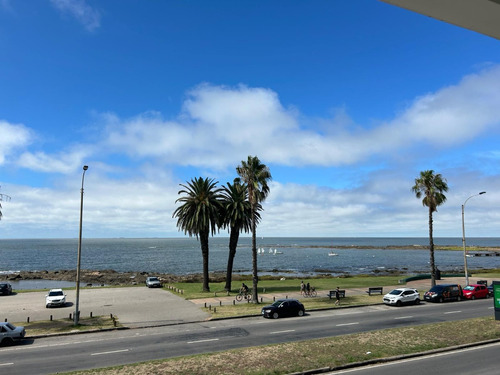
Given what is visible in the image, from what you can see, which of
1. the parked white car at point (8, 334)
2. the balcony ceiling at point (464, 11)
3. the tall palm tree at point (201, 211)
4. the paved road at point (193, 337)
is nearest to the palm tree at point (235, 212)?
the tall palm tree at point (201, 211)

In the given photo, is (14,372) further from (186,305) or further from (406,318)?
(406,318)

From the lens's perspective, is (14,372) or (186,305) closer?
(14,372)

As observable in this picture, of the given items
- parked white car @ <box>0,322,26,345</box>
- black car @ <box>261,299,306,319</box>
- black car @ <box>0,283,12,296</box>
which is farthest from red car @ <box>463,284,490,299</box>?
black car @ <box>0,283,12,296</box>

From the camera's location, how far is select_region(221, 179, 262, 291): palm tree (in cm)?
4712

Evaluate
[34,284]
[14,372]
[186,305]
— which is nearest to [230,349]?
[14,372]

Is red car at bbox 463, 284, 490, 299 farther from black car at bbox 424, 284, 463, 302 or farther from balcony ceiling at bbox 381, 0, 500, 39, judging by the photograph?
balcony ceiling at bbox 381, 0, 500, 39

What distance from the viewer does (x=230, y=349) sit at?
65.3 ft

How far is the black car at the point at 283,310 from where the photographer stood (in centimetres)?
3011

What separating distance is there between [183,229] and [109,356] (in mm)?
29312

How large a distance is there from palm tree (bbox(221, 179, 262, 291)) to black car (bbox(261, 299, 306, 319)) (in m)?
16.9

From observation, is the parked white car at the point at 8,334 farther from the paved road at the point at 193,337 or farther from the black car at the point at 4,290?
the black car at the point at 4,290

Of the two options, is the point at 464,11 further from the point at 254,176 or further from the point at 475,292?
the point at 475,292

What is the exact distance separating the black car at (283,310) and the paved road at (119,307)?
16.9 feet

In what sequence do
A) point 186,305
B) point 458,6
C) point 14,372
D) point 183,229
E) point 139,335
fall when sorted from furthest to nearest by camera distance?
point 183,229, point 186,305, point 139,335, point 14,372, point 458,6
